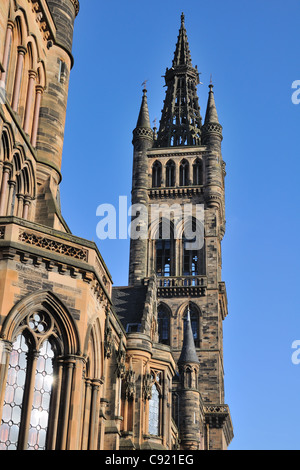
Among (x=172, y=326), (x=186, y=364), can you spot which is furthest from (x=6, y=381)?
(x=172, y=326)

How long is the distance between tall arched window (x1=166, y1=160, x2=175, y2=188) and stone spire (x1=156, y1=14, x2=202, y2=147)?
3254mm

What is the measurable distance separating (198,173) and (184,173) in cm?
148

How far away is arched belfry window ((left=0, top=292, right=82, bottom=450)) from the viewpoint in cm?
2234

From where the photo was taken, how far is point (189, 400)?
2452 inches

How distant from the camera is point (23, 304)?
23.1m

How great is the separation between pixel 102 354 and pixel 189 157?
2289 inches

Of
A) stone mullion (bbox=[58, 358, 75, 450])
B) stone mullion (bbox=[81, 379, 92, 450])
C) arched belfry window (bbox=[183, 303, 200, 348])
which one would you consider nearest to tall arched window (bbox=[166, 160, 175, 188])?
arched belfry window (bbox=[183, 303, 200, 348])

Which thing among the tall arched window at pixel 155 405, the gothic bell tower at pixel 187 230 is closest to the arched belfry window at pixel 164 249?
the gothic bell tower at pixel 187 230

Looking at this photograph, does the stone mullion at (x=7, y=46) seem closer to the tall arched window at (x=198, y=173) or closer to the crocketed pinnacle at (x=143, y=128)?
the tall arched window at (x=198, y=173)

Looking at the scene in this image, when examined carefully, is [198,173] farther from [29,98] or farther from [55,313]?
[55,313]

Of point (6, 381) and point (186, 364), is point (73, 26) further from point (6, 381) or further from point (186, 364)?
point (186, 364)

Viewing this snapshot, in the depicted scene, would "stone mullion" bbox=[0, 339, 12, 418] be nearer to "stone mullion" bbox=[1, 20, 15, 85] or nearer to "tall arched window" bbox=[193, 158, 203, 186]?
"stone mullion" bbox=[1, 20, 15, 85]

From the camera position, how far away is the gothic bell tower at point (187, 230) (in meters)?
73.0

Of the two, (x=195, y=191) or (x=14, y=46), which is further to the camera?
(x=195, y=191)
